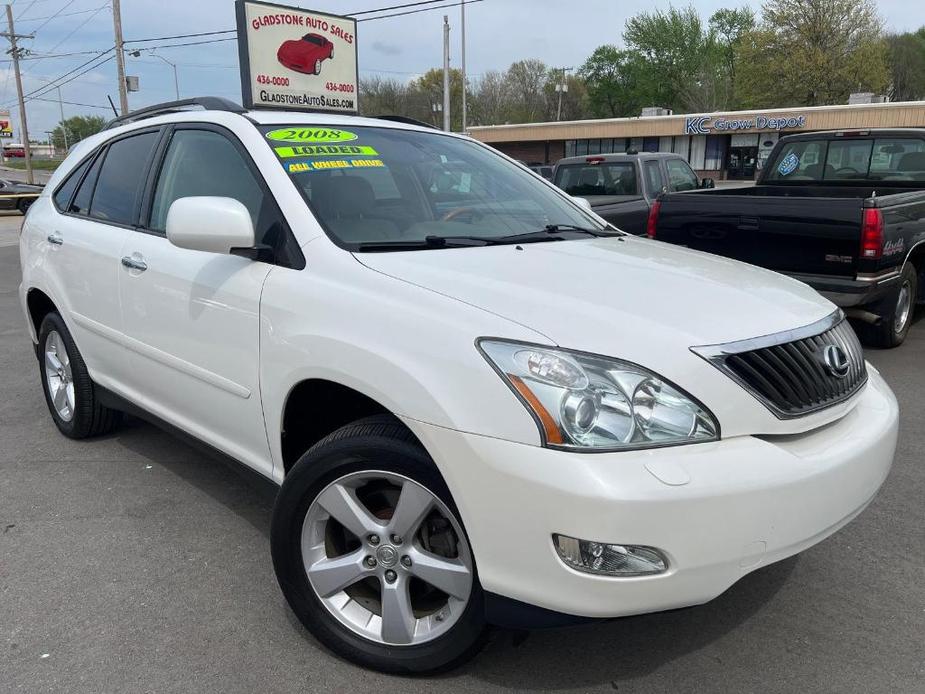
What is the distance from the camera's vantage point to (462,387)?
80.0 inches

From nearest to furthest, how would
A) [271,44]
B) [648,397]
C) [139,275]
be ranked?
1. [648,397]
2. [139,275]
3. [271,44]

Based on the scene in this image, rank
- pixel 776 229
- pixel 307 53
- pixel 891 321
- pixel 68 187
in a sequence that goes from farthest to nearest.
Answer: pixel 307 53 < pixel 891 321 < pixel 776 229 < pixel 68 187

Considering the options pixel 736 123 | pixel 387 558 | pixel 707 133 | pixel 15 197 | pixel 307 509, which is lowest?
pixel 15 197

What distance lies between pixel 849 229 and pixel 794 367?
13.1ft

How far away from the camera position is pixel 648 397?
199 centimetres

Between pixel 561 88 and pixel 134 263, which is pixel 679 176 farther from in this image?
pixel 561 88

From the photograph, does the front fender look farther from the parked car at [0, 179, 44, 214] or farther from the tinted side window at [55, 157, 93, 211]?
the parked car at [0, 179, 44, 214]

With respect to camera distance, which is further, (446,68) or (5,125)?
(5,125)

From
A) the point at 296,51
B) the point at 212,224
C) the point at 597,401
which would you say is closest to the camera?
the point at 597,401

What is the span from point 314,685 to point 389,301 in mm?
1205

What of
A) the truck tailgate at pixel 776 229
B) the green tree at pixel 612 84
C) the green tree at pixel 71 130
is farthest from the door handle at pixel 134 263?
the green tree at pixel 71 130

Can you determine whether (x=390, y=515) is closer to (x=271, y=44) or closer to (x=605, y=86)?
(x=271, y=44)

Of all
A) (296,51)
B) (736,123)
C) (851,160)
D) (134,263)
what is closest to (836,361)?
(134,263)

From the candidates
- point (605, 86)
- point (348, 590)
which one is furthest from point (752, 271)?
point (605, 86)
